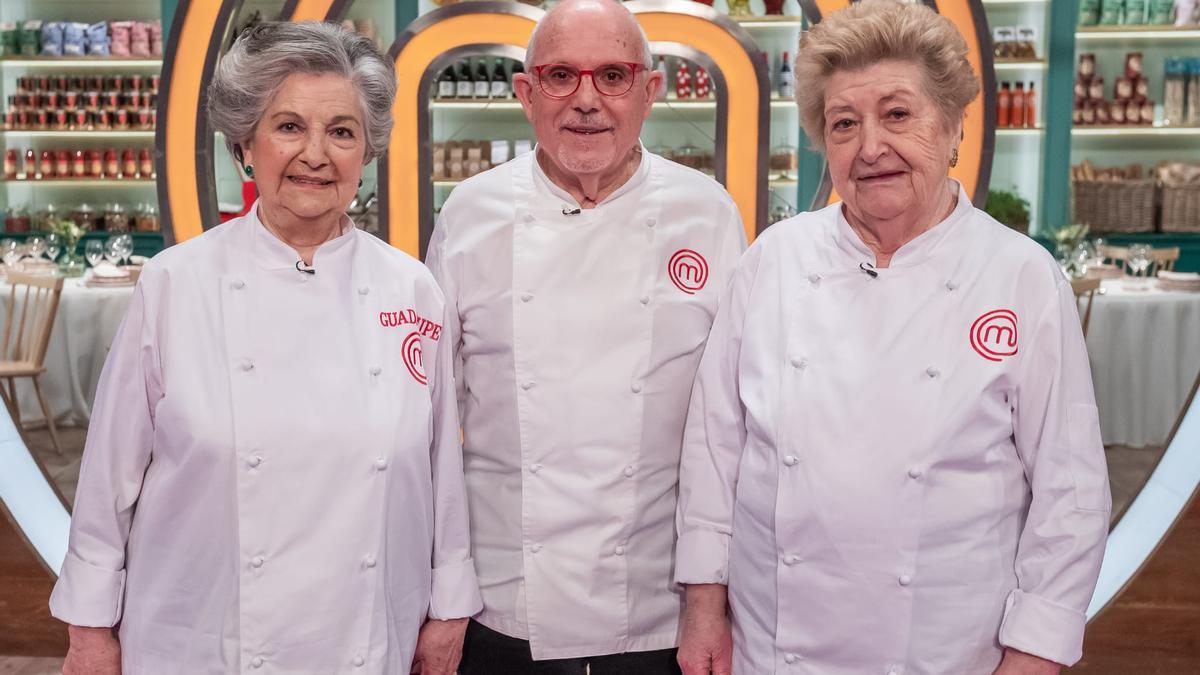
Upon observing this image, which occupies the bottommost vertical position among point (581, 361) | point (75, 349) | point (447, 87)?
point (75, 349)

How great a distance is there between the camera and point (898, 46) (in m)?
1.51

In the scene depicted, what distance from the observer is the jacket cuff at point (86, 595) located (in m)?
1.53

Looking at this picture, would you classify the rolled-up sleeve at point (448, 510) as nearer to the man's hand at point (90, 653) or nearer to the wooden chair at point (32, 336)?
the man's hand at point (90, 653)

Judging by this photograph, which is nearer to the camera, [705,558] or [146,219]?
[705,558]

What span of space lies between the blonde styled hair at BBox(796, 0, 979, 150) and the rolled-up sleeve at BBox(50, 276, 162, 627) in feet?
3.27

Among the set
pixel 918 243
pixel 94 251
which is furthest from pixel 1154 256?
pixel 94 251

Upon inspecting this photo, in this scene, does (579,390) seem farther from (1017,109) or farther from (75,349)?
(1017,109)

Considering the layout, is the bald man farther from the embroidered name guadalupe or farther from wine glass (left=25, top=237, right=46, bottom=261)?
wine glass (left=25, top=237, right=46, bottom=261)

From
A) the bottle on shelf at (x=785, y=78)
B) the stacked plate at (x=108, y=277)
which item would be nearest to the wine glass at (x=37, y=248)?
the stacked plate at (x=108, y=277)

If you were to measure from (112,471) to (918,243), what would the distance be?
117 cm

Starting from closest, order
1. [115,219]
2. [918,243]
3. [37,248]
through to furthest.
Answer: [918,243], [37,248], [115,219]

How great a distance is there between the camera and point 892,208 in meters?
1.54

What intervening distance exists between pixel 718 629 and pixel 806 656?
0.17 metres

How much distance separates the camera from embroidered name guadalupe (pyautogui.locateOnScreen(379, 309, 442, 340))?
1.61 m
